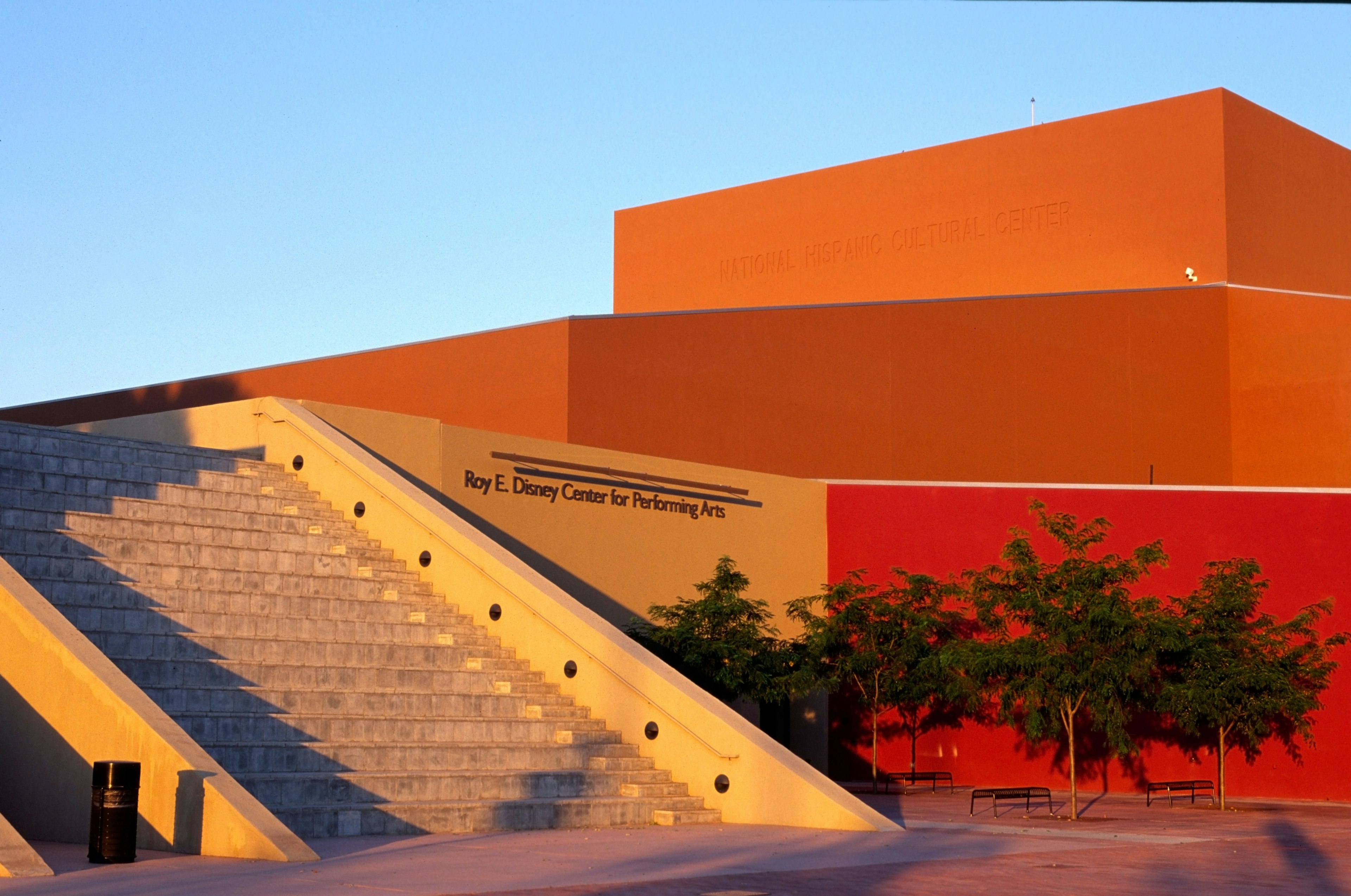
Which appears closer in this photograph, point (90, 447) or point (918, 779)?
point (90, 447)

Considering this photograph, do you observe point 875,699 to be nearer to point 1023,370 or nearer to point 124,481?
point 1023,370

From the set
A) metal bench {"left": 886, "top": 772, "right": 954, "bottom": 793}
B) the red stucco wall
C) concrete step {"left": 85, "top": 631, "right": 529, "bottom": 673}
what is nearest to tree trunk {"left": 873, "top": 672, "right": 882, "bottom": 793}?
metal bench {"left": 886, "top": 772, "right": 954, "bottom": 793}

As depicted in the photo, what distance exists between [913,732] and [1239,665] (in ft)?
18.7

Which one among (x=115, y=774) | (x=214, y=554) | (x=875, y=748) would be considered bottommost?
(x=875, y=748)

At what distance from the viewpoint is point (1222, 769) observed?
742 inches

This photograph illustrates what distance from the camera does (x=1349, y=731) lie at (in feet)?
68.6

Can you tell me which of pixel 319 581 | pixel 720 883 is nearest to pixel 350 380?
pixel 319 581

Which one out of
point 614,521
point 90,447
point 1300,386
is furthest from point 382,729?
point 1300,386

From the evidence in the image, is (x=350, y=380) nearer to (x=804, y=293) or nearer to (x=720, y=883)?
(x=804, y=293)

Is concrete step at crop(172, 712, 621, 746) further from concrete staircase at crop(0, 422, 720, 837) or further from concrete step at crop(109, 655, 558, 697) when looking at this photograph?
concrete step at crop(109, 655, 558, 697)

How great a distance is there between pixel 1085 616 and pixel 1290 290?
55.1 ft

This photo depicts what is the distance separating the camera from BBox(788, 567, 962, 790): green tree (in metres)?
21.2

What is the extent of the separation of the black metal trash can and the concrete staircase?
1543 mm

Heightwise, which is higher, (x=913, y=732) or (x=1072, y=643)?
(x=1072, y=643)
